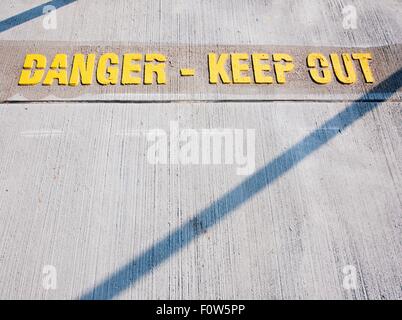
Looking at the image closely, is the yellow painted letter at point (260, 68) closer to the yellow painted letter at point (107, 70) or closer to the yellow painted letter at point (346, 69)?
the yellow painted letter at point (346, 69)

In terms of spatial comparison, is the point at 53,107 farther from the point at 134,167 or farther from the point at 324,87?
the point at 324,87

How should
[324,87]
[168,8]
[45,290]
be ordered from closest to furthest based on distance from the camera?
1. [45,290]
2. [324,87]
3. [168,8]

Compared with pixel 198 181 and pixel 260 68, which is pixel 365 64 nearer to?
pixel 260 68

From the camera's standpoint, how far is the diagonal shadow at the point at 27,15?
4.61 m

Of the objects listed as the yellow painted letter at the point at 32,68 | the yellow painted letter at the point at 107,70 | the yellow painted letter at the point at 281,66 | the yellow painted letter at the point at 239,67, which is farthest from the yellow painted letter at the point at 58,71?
the yellow painted letter at the point at 281,66

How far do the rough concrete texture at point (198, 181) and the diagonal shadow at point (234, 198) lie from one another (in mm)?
12

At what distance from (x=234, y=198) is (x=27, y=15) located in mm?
3776

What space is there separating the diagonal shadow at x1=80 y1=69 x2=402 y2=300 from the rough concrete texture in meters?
0.01

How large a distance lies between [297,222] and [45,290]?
2.31 m

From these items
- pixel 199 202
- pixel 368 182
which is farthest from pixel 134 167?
pixel 368 182

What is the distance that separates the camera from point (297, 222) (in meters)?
3.31

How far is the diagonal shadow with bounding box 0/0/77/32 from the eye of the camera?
15.1 feet

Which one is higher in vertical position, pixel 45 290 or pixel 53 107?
pixel 53 107

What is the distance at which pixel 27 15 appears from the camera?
4.72 m
